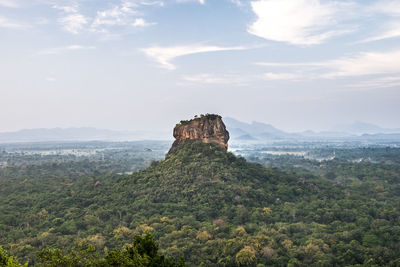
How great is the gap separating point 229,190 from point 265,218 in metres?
7.42

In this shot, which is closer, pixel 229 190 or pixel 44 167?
pixel 229 190

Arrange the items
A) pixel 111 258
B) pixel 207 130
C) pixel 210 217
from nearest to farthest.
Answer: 1. pixel 111 258
2. pixel 210 217
3. pixel 207 130

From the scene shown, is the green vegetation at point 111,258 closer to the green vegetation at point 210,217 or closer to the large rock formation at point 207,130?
the green vegetation at point 210,217

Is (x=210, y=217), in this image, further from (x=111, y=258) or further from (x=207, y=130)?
(x=111, y=258)

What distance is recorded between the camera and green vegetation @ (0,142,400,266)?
27.1 meters

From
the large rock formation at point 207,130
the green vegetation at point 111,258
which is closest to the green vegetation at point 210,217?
the green vegetation at point 111,258

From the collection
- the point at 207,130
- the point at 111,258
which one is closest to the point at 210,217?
the point at 207,130

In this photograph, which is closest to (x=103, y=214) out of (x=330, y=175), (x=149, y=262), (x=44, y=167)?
(x=149, y=262)

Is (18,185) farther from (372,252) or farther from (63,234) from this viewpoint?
(372,252)

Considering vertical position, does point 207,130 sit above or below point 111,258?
above

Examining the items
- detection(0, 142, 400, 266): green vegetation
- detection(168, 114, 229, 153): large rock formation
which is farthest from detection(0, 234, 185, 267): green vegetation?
detection(168, 114, 229, 153): large rock formation

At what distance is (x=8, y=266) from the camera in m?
13.3

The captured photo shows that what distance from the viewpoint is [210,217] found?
37.3m

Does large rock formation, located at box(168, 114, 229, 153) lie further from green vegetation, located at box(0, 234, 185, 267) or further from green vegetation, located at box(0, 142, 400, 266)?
green vegetation, located at box(0, 234, 185, 267)
